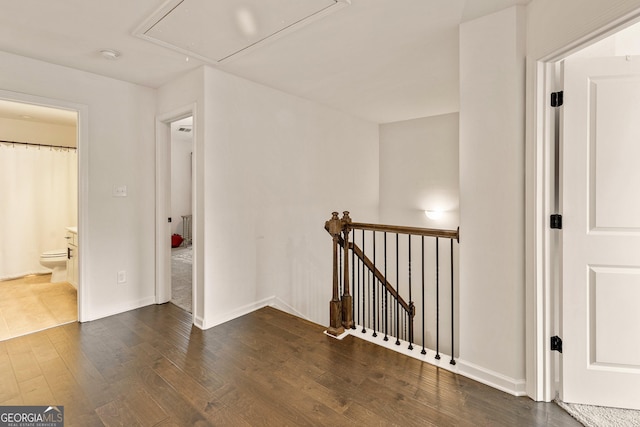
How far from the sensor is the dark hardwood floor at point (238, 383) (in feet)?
5.69

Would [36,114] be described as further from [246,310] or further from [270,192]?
[246,310]

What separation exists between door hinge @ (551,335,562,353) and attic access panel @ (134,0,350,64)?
7.64 ft

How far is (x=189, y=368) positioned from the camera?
2.21 m

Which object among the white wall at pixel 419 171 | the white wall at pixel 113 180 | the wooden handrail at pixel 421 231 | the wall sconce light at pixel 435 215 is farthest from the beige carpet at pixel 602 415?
the white wall at pixel 113 180

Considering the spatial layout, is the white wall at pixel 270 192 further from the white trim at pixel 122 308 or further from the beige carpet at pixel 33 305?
the beige carpet at pixel 33 305

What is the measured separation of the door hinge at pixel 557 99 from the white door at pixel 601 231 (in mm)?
32

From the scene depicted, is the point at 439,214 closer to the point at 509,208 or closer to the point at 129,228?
the point at 509,208

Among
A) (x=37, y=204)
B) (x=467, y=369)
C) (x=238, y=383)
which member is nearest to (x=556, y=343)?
(x=467, y=369)

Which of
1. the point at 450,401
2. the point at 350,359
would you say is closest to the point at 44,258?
the point at 350,359

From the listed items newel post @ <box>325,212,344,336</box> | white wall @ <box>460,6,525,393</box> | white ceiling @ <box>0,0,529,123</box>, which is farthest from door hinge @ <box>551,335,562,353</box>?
white ceiling @ <box>0,0,529,123</box>

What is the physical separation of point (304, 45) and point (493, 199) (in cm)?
175

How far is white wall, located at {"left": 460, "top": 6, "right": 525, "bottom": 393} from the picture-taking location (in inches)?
75.2

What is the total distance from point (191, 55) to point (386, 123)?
338 cm

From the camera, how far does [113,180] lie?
3146 mm
